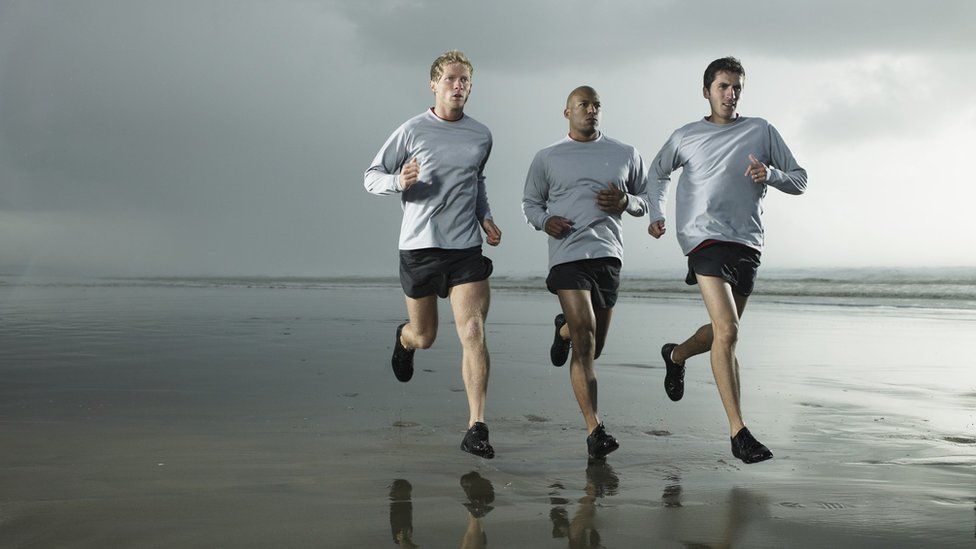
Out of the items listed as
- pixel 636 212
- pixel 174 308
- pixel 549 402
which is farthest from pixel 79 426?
pixel 174 308

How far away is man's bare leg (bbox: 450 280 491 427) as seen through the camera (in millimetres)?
4586

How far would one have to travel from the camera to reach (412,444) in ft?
14.6

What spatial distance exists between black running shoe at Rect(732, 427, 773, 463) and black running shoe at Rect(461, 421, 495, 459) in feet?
4.00

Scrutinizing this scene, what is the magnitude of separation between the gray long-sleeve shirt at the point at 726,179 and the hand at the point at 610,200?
35cm

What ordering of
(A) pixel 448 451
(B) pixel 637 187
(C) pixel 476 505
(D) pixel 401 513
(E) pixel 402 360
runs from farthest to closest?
1. (E) pixel 402 360
2. (B) pixel 637 187
3. (A) pixel 448 451
4. (C) pixel 476 505
5. (D) pixel 401 513

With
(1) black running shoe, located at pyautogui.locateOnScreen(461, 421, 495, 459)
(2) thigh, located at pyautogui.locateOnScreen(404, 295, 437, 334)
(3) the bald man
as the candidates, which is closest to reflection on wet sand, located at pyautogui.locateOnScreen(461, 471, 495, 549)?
(1) black running shoe, located at pyautogui.locateOnScreen(461, 421, 495, 459)

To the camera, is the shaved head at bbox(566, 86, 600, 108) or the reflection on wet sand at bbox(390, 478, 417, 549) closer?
the reflection on wet sand at bbox(390, 478, 417, 549)

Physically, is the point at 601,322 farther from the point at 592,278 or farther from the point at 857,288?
the point at 857,288

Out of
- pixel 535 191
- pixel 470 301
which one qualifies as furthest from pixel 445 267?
pixel 535 191

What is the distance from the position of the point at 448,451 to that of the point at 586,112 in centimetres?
218

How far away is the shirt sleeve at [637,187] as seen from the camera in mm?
5074

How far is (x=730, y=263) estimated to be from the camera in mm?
4711

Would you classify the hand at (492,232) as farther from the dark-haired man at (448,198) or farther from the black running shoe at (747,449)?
the black running shoe at (747,449)

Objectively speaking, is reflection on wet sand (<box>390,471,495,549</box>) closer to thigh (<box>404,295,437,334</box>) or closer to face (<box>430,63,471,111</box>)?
thigh (<box>404,295,437,334</box>)
